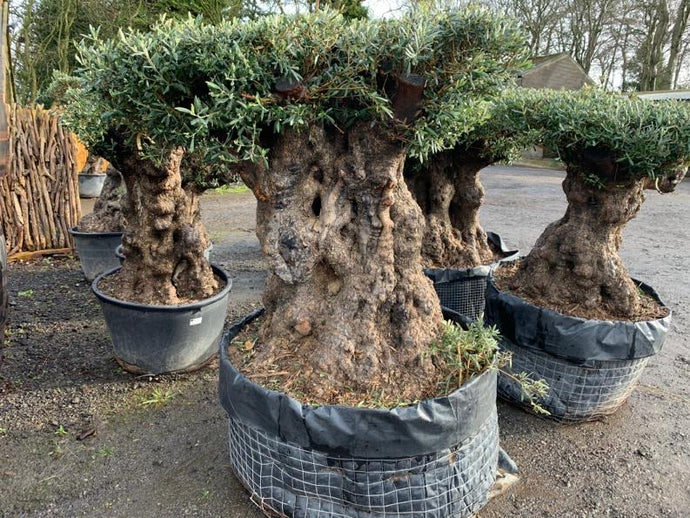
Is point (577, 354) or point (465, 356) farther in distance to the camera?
point (577, 354)

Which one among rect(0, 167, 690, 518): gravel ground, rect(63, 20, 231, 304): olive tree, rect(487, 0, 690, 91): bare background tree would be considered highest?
rect(487, 0, 690, 91): bare background tree

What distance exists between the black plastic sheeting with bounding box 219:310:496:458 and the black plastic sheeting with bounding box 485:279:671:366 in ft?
3.55

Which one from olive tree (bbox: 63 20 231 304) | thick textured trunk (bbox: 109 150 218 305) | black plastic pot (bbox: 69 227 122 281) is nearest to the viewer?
olive tree (bbox: 63 20 231 304)

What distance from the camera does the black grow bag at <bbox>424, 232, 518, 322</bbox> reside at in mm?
4355

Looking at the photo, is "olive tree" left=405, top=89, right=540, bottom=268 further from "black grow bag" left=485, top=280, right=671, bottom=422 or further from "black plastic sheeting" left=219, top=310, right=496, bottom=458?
"black plastic sheeting" left=219, top=310, right=496, bottom=458

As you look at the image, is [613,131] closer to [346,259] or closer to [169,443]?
[346,259]

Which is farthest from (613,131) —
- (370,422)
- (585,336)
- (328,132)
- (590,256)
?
(370,422)

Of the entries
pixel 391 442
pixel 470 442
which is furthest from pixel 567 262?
pixel 391 442

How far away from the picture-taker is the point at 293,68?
79.3 inches

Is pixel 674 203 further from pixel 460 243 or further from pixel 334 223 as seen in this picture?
pixel 334 223

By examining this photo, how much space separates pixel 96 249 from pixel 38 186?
178 centimetres

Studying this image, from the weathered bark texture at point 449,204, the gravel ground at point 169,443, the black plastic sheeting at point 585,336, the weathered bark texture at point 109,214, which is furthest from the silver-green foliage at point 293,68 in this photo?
the weathered bark texture at point 109,214

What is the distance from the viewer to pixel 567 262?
343 cm

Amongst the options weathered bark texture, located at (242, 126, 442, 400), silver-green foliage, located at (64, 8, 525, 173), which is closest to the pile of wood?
silver-green foliage, located at (64, 8, 525, 173)
